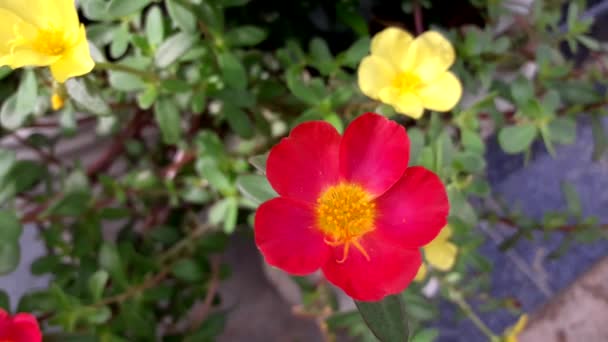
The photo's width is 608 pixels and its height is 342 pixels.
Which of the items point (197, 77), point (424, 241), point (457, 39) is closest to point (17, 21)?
point (197, 77)

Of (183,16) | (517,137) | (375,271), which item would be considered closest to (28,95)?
(183,16)

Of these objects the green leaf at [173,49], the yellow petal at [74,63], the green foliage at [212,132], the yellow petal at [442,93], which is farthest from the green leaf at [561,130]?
the yellow petal at [74,63]

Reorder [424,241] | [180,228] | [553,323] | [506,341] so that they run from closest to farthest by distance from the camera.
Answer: [424,241]
[506,341]
[180,228]
[553,323]

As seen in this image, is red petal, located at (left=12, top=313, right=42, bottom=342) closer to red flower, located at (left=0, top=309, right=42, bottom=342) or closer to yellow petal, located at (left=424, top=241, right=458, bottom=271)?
red flower, located at (left=0, top=309, right=42, bottom=342)

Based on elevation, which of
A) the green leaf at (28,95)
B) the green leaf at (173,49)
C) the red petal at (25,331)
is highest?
the green leaf at (28,95)

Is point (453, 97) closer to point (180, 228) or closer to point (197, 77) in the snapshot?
point (197, 77)

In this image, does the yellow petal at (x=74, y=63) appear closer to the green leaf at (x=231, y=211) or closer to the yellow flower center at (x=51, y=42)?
the yellow flower center at (x=51, y=42)

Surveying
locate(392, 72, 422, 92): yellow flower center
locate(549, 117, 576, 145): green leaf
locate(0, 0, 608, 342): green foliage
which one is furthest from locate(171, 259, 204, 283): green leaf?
locate(549, 117, 576, 145): green leaf
